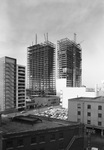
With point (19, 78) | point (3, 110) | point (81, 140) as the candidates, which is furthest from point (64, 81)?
point (81, 140)

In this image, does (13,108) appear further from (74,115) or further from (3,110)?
(74,115)

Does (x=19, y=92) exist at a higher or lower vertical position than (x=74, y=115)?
higher

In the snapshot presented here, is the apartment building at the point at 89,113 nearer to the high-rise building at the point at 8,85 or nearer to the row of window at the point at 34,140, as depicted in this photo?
the row of window at the point at 34,140

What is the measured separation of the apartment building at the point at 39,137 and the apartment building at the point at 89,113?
22253 millimetres

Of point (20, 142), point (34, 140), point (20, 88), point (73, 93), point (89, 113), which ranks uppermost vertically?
point (20, 88)

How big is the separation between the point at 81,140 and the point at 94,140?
1808 centimetres

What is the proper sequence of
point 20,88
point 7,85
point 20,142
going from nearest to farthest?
point 20,142 < point 7,85 < point 20,88

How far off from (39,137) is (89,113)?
34.2 meters

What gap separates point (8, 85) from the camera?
9788 centimetres

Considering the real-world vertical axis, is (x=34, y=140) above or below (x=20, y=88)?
below

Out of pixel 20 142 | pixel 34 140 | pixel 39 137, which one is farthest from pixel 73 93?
pixel 20 142

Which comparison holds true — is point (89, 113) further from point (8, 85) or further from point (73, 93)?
point (8, 85)

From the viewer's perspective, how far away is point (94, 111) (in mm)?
59125

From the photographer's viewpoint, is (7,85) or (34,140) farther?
(7,85)
